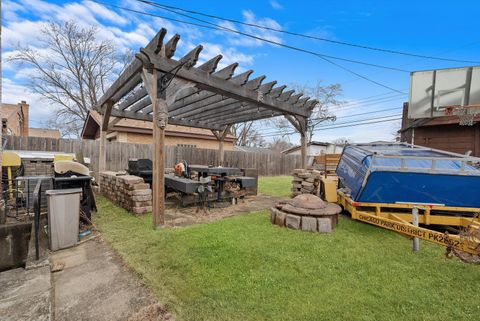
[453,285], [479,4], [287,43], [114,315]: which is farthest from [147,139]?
[479,4]

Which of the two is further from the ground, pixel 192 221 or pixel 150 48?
pixel 150 48

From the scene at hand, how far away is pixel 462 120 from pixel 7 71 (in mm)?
25297

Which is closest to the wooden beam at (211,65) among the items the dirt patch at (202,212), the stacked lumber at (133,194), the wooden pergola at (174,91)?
the wooden pergola at (174,91)

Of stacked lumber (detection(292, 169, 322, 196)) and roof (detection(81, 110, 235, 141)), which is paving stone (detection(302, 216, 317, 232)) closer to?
stacked lumber (detection(292, 169, 322, 196))

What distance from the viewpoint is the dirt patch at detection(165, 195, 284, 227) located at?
4625 mm

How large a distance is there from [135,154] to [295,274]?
10.4 meters

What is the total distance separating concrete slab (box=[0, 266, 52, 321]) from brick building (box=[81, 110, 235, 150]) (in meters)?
9.84

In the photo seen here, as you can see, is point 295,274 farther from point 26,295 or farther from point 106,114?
point 106,114

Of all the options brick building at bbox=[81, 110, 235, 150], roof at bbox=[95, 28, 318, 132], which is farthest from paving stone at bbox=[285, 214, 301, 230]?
brick building at bbox=[81, 110, 235, 150]

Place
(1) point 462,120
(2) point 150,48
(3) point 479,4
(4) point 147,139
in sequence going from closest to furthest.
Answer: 1. (2) point 150,48
2. (1) point 462,120
3. (3) point 479,4
4. (4) point 147,139

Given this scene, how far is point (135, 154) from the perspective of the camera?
36.2ft

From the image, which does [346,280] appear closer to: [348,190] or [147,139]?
[348,190]

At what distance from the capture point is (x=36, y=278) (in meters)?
2.46

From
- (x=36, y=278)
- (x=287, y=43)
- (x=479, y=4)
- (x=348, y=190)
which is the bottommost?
(x=36, y=278)
